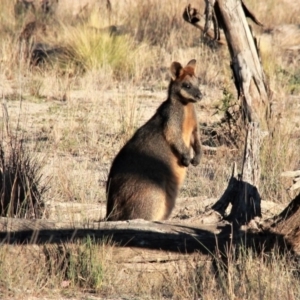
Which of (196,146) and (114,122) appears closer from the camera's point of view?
(196,146)

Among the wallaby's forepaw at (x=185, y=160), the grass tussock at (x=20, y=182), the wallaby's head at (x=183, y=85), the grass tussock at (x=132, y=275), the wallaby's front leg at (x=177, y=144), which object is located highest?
the wallaby's head at (x=183, y=85)

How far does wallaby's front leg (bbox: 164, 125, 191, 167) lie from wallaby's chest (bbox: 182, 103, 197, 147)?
149mm

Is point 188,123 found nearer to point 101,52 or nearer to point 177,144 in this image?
point 177,144

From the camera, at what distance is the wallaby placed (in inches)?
289

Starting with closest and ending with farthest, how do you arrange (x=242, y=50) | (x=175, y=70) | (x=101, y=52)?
(x=175, y=70) < (x=242, y=50) < (x=101, y=52)

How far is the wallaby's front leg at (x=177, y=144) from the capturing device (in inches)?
308

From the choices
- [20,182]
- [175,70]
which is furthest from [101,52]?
[20,182]

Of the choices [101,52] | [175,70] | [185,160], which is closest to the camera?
[185,160]

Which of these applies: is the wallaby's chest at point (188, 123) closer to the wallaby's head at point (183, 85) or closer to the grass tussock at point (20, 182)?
the wallaby's head at point (183, 85)

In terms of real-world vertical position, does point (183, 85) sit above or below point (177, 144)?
above

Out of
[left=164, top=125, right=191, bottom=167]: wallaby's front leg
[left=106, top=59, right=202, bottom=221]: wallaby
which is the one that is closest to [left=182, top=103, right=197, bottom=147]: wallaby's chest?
[left=106, top=59, right=202, bottom=221]: wallaby

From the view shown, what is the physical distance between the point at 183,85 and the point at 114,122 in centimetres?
349

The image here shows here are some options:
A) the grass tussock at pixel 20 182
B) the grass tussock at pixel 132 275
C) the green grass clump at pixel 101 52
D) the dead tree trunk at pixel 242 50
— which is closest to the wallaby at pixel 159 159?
the grass tussock at pixel 20 182

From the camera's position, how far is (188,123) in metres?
8.13
